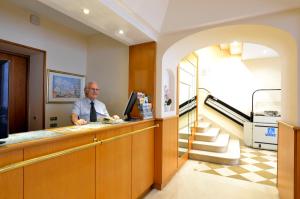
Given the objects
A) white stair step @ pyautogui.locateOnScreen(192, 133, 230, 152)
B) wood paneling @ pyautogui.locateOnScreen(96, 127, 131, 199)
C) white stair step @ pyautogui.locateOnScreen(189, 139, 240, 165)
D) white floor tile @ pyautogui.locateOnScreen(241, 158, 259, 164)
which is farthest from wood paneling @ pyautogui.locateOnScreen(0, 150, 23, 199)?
white floor tile @ pyautogui.locateOnScreen(241, 158, 259, 164)

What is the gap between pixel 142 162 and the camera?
2307 millimetres

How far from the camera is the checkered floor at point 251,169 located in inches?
115

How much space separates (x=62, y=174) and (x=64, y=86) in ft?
7.34

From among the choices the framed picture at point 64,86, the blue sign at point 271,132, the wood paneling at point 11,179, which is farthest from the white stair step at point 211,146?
the wood paneling at point 11,179

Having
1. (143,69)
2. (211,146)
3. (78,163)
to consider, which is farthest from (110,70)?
(211,146)

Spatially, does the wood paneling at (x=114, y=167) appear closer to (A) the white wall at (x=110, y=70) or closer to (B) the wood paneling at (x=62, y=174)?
(B) the wood paneling at (x=62, y=174)

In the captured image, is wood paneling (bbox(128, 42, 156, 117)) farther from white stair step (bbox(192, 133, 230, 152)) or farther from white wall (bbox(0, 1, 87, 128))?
white stair step (bbox(192, 133, 230, 152))

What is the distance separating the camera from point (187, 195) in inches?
95.0

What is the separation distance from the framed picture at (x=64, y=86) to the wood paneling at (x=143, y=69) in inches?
46.5

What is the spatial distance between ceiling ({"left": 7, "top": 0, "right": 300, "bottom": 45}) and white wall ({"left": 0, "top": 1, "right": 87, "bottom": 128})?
188mm

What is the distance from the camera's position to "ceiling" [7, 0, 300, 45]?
178 centimetres

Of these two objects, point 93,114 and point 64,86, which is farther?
point 64,86

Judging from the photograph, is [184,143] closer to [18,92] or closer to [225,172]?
[225,172]

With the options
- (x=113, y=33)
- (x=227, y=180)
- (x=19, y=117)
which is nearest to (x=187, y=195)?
(x=227, y=180)
